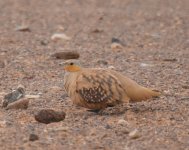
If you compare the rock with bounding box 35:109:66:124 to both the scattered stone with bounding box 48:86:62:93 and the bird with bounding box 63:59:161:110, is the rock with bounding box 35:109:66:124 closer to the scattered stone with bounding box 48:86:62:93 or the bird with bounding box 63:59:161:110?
the bird with bounding box 63:59:161:110

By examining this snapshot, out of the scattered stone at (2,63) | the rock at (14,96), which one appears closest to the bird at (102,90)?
the rock at (14,96)

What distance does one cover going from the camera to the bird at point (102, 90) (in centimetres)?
592

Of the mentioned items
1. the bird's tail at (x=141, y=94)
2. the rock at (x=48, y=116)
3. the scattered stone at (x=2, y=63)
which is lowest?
the rock at (x=48, y=116)

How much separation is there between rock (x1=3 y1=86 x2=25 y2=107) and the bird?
55cm

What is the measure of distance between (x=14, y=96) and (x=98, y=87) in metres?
0.90

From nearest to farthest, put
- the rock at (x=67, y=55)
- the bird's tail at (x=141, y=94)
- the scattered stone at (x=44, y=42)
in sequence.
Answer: the bird's tail at (x=141, y=94), the rock at (x=67, y=55), the scattered stone at (x=44, y=42)

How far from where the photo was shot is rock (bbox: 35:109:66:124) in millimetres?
5715

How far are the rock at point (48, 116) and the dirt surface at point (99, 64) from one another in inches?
2.3

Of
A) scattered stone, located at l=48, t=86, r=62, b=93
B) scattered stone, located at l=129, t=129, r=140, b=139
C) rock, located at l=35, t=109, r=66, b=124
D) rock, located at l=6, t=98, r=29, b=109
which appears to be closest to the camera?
scattered stone, located at l=129, t=129, r=140, b=139

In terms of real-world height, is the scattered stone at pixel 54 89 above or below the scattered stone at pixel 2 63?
below

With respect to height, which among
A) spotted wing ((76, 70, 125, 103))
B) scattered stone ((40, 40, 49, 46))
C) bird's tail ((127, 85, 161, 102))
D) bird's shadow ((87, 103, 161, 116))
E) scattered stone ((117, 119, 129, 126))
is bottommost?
bird's shadow ((87, 103, 161, 116))

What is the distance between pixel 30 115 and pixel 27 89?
1166 millimetres

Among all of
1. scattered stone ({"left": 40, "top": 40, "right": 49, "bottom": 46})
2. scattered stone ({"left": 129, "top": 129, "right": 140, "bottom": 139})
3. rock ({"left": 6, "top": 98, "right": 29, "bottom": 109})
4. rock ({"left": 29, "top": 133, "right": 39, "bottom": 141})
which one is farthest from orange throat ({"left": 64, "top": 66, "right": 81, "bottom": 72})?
scattered stone ({"left": 40, "top": 40, "right": 49, "bottom": 46})

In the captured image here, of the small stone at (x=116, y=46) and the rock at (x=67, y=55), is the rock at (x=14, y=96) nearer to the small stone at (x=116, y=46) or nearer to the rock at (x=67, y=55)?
the rock at (x=67, y=55)
